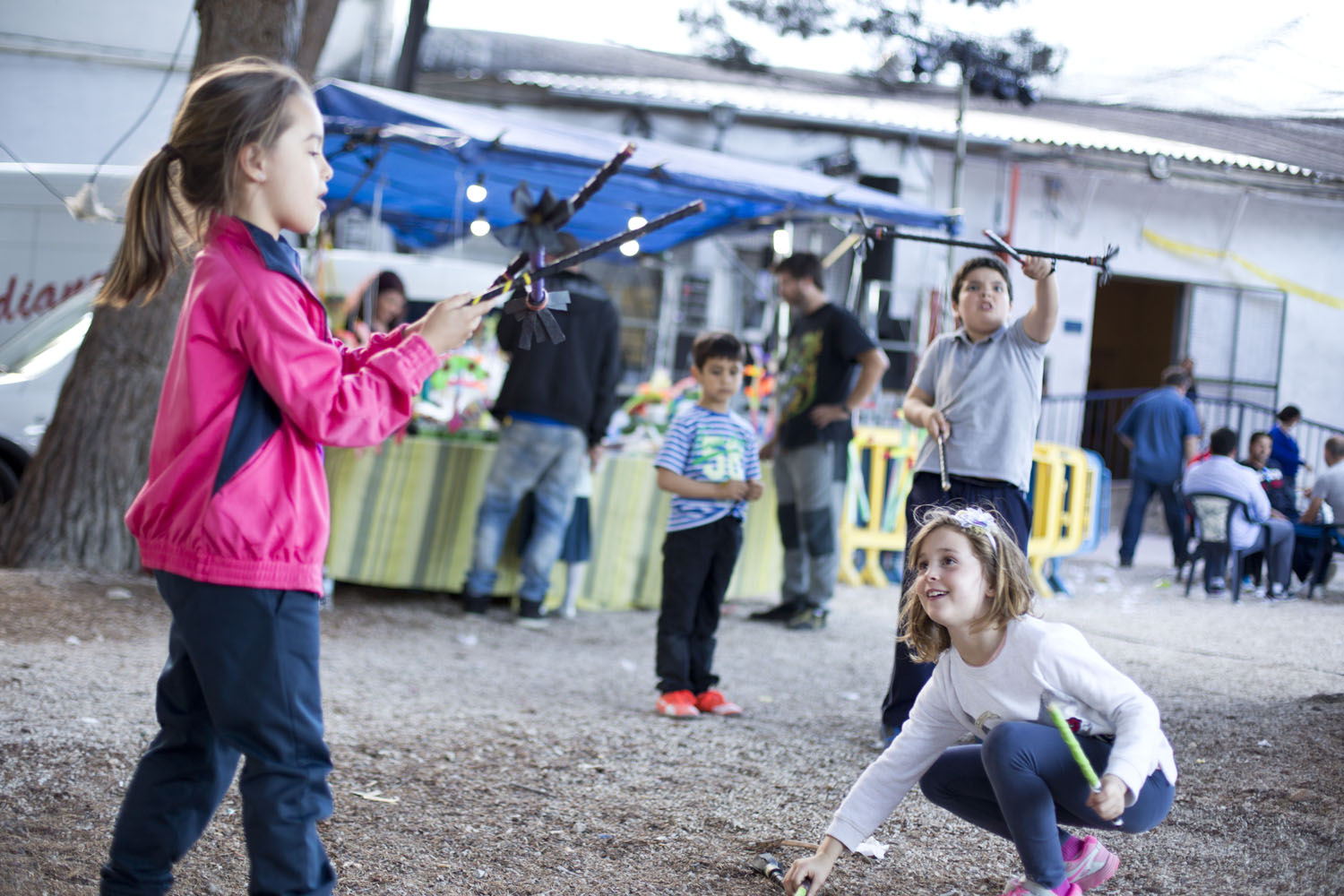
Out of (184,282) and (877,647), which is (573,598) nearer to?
(877,647)

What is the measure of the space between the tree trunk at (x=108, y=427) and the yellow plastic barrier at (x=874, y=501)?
4242 mm

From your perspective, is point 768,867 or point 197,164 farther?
point 768,867

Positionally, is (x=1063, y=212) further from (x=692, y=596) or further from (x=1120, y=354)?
(x=692, y=596)

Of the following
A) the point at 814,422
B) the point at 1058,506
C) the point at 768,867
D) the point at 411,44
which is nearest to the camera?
the point at 768,867

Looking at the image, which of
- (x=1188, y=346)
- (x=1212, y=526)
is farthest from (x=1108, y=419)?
(x=1212, y=526)

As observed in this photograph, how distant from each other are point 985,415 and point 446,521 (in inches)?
138

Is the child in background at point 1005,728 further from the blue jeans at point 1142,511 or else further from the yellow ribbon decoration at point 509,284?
the blue jeans at point 1142,511

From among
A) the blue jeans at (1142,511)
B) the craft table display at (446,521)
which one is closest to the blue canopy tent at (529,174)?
the craft table display at (446,521)

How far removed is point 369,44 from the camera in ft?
48.1

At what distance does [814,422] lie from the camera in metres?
6.22

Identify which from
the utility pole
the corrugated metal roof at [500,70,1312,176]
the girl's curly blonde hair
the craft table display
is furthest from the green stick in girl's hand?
the utility pole

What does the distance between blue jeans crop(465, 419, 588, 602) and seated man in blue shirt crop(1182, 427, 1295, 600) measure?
3.30 m

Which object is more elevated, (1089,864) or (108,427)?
(108,427)

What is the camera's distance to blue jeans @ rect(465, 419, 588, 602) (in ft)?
20.0
